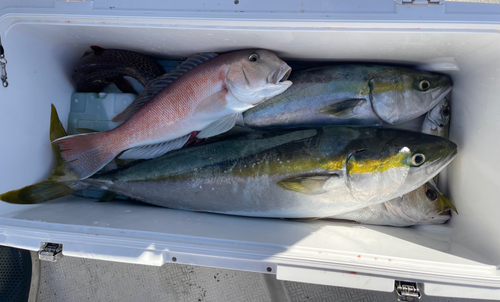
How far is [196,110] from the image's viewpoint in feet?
4.43

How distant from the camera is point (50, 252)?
42.9 inches

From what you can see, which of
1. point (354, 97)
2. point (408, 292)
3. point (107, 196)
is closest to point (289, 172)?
point (354, 97)

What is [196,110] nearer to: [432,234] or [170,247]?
[170,247]

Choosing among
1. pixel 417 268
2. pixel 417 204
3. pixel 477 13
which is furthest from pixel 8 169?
pixel 477 13

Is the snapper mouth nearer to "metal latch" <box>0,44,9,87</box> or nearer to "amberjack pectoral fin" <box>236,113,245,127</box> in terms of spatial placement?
"amberjack pectoral fin" <box>236,113,245,127</box>

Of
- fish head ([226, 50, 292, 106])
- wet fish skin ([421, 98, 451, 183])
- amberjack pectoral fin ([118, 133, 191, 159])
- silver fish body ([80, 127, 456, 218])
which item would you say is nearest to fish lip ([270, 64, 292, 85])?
fish head ([226, 50, 292, 106])

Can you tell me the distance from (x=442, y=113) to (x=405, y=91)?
0.77 feet

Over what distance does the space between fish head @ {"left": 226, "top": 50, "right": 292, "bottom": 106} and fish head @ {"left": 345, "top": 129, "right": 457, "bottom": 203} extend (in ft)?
1.55

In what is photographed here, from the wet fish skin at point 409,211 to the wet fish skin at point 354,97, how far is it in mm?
379

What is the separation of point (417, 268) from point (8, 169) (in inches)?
72.1

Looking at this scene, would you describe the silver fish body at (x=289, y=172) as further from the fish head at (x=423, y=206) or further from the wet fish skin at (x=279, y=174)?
the fish head at (x=423, y=206)

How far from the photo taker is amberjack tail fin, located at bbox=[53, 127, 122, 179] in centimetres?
136

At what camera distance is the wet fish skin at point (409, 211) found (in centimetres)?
134

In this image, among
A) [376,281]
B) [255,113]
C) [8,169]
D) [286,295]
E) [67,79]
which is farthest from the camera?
[286,295]
